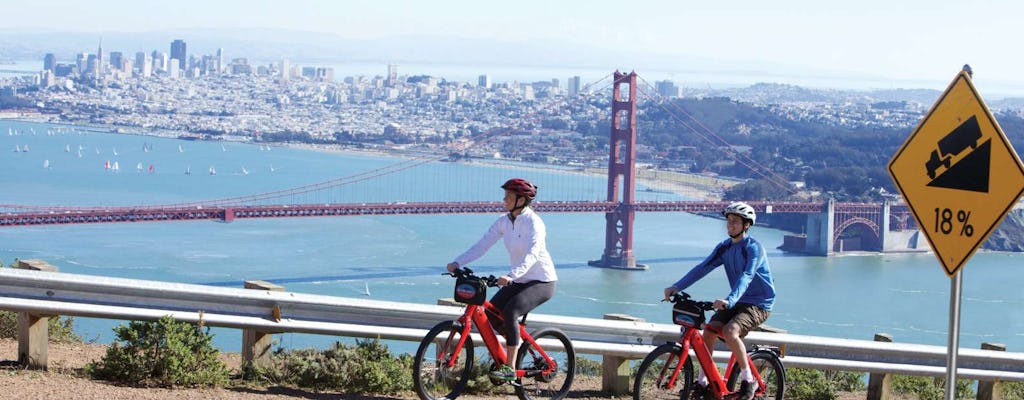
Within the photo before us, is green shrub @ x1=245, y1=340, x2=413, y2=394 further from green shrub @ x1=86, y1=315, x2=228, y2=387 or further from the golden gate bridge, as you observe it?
the golden gate bridge

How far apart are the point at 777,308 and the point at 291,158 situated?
187 feet

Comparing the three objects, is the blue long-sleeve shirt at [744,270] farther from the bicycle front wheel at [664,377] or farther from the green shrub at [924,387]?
the green shrub at [924,387]

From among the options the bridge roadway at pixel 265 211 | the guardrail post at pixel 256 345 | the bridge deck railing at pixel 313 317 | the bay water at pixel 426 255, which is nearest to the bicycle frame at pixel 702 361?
the bridge deck railing at pixel 313 317

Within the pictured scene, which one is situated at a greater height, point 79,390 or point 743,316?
point 743,316

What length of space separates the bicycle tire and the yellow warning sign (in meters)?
1.13

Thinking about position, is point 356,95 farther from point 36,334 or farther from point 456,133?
point 36,334

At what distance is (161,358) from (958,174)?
240cm

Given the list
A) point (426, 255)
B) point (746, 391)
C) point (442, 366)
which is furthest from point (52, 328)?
point (426, 255)

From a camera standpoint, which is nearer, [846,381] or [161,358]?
[161,358]

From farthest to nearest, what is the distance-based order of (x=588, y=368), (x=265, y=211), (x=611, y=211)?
(x=611, y=211)
(x=265, y=211)
(x=588, y=368)

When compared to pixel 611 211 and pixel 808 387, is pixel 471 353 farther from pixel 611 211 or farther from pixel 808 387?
pixel 611 211

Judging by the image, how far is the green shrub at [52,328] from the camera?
17.5ft

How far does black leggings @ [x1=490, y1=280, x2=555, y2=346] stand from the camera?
4.44 metres

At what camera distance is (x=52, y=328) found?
5.55 meters
